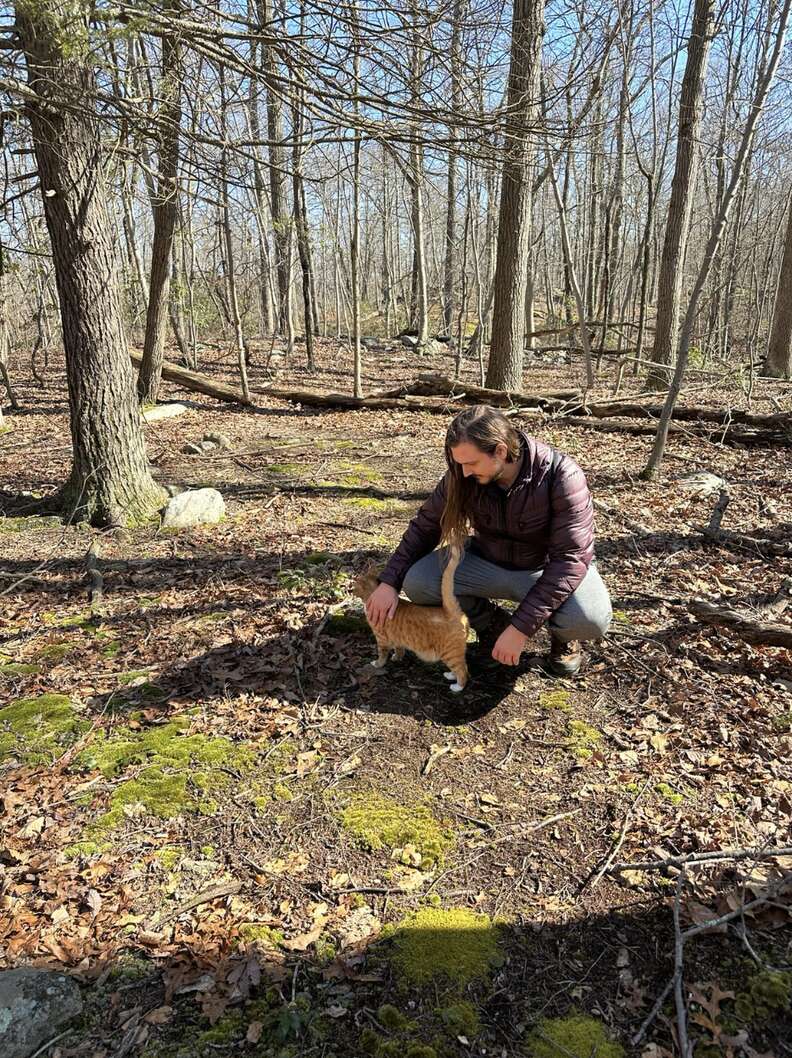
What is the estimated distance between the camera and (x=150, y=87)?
5383 millimetres

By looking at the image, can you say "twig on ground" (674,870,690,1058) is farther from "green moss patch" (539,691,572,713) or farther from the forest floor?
"green moss patch" (539,691,572,713)

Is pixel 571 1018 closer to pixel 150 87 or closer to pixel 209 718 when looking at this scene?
pixel 209 718

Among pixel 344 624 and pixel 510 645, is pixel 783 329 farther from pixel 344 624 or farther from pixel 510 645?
pixel 510 645

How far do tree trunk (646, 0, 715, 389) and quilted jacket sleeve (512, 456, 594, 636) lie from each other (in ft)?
25.9

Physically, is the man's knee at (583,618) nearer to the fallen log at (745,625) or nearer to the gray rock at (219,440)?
the fallen log at (745,625)

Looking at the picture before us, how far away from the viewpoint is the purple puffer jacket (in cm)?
318

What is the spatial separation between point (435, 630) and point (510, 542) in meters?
0.66

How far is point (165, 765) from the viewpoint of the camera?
3.14 meters

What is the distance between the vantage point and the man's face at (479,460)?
3062 mm

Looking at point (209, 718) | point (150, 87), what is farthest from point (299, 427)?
point (209, 718)

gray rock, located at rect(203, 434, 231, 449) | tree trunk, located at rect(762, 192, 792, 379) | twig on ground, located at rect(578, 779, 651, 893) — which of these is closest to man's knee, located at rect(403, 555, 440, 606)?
twig on ground, located at rect(578, 779, 651, 893)

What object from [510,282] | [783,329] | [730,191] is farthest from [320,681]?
[783,329]

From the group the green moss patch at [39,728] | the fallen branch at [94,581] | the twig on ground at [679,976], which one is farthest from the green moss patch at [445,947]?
the fallen branch at [94,581]

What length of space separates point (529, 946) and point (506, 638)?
4.26ft
